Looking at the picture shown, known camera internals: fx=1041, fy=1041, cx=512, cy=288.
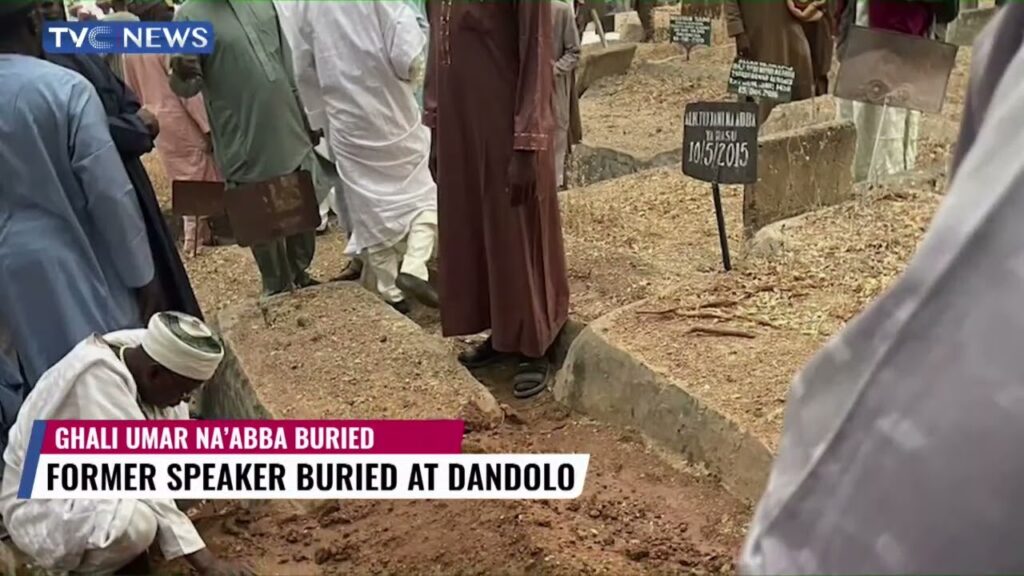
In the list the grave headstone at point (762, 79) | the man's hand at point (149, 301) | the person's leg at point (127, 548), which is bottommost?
the person's leg at point (127, 548)

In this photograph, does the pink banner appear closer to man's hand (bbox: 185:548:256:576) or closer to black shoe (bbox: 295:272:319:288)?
man's hand (bbox: 185:548:256:576)

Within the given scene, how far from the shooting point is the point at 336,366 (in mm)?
2752

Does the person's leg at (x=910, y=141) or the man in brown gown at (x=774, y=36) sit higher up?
the man in brown gown at (x=774, y=36)

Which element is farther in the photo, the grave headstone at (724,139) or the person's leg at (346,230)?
the person's leg at (346,230)

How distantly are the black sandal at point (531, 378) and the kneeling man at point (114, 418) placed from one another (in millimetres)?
1078

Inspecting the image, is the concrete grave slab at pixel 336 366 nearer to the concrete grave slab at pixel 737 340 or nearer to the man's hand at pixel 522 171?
the concrete grave slab at pixel 737 340

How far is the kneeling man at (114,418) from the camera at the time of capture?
187 centimetres

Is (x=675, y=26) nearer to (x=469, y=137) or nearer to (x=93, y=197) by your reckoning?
(x=469, y=137)

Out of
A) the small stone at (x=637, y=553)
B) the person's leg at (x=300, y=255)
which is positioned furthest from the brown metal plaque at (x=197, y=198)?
the small stone at (x=637, y=553)

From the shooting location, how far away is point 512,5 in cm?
Result: 257

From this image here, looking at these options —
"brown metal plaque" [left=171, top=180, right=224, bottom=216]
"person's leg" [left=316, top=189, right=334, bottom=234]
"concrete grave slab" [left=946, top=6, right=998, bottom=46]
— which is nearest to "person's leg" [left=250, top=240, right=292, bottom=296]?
"brown metal plaque" [left=171, top=180, right=224, bottom=216]

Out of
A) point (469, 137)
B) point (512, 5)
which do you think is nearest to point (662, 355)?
point (469, 137)

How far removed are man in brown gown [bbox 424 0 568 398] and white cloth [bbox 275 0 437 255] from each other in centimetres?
59

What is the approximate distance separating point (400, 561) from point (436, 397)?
0.57 m
